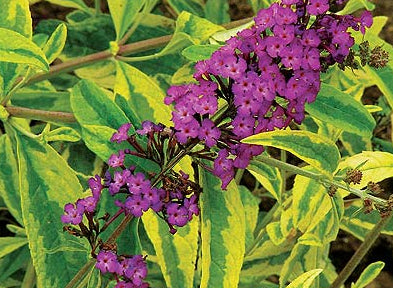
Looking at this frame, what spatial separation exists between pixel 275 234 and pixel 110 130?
46cm

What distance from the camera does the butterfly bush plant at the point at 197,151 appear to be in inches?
40.8

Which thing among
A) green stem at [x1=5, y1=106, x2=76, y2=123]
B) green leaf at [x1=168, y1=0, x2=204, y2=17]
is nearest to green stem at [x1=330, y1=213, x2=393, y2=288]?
green stem at [x1=5, y1=106, x2=76, y2=123]

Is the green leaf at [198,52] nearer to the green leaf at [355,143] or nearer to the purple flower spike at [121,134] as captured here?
the purple flower spike at [121,134]

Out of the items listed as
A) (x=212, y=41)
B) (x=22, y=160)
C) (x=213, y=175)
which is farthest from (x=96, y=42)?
(x=213, y=175)

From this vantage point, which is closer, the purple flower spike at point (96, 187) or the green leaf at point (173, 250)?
the purple flower spike at point (96, 187)

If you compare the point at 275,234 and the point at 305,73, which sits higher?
the point at 305,73

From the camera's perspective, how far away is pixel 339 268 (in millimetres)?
2211

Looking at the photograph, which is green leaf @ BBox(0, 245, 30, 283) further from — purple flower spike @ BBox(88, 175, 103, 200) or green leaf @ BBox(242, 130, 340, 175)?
green leaf @ BBox(242, 130, 340, 175)

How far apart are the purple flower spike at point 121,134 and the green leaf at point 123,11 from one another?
457mm

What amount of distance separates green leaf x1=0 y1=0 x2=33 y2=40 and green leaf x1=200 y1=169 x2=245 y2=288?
39 centimetres

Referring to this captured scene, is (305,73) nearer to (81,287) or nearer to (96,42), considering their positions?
(81,287)

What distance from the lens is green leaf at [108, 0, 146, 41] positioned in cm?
151

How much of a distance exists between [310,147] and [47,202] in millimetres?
444

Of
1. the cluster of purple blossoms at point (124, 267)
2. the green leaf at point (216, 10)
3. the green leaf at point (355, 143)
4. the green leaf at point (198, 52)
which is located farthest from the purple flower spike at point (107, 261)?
the green leaf at point (216, 10)
